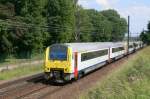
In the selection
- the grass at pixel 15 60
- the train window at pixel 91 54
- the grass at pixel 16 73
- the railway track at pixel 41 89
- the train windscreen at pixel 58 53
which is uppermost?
the train windscreen at pixel 58 53

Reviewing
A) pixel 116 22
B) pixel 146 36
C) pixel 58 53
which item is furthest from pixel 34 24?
pixel 116 22

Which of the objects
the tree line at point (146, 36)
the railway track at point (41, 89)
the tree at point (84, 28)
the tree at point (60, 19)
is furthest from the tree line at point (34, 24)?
the tree line at point (146, 36)

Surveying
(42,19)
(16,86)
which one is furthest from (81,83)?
(42,19)

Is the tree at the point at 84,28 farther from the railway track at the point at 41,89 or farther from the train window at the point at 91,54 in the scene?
the railway track at the point at 41,89

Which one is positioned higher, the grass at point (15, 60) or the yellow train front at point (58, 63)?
the yellow train front at point (58, 63)

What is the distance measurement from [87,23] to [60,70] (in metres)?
76.7

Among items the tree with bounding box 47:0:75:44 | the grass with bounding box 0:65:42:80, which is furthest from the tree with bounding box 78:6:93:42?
the grass with bounding box 0:65:42:80

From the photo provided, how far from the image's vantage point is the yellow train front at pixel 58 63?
2742cm

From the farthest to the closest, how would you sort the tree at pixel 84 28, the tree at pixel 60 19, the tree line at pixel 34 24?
the tree at pixel 84 28 → the tree at pixel 60 19 → the tree line at pixel 34 24

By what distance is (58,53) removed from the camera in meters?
27.9

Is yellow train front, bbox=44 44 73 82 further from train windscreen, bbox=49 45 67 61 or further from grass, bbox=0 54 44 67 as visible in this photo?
grass, bbox=0 54 44 67

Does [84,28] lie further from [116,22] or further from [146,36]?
[116,22]

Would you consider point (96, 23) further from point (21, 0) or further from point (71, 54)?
point (71, 54)

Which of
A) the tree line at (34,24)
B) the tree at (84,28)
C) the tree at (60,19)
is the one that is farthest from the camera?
the tree at (84,28)
